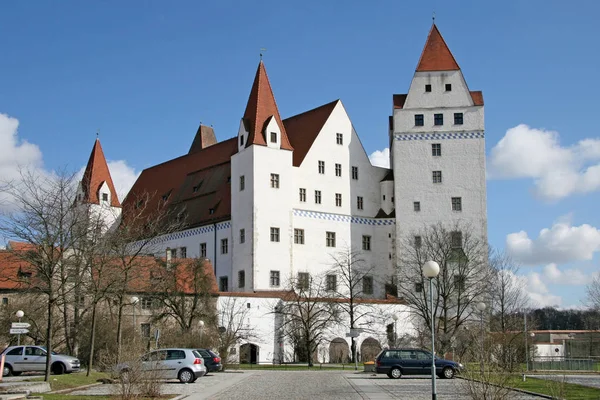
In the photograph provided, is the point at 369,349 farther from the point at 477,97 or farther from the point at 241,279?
the point at 477,97

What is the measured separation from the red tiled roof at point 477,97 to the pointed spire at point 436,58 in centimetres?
254

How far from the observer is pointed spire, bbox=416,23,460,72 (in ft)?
217

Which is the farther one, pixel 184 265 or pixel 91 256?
pixel 184 265

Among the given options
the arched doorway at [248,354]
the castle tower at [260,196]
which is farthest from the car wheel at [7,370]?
the castle tower at [260,196]

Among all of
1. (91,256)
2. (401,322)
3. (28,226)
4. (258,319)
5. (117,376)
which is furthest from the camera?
(401,322)

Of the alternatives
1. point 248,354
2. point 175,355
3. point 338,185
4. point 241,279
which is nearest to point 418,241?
point 338,185

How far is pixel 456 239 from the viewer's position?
209ft

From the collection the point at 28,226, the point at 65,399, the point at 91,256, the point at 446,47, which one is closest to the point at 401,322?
the point at 446,47

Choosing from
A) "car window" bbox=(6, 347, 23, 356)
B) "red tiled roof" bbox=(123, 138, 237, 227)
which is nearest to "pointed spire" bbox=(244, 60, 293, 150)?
"red tiled roof" bbox=(123, 138, 237, 227)

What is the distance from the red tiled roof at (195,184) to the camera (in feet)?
219

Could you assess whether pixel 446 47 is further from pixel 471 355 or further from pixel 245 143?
pixel 471 355

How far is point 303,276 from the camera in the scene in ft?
203

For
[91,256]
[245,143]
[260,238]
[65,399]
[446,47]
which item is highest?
[446,47]

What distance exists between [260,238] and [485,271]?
18.1 metres
